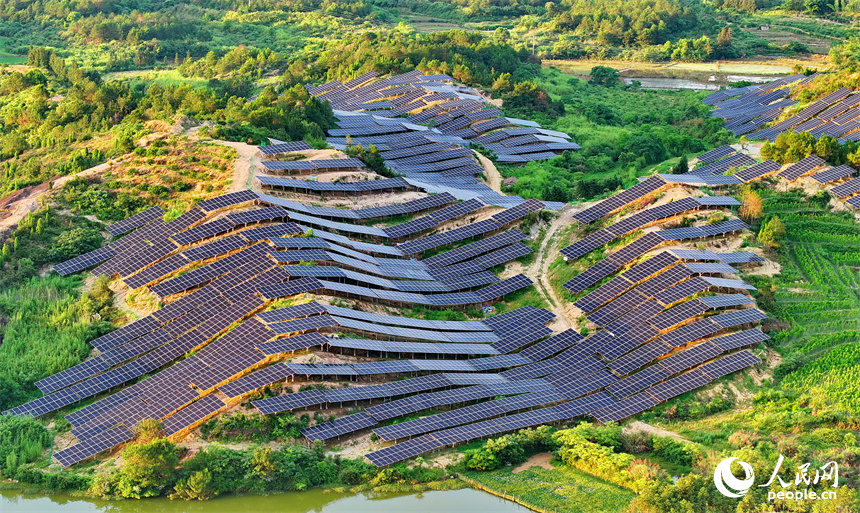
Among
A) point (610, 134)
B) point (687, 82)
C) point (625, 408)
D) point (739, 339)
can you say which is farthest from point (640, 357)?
point (687, 82)

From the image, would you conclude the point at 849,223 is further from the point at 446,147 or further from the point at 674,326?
the point at 446,147

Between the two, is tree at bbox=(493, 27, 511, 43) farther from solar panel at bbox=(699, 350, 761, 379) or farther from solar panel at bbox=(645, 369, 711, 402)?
solar panel at bbox=(645, 369, 711, 402)

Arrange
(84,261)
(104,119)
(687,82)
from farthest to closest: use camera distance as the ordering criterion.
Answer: (687,82) < (104,119) < (84,261)

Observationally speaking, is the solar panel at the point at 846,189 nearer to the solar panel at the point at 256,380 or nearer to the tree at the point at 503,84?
the solar panel at the point at 256,380

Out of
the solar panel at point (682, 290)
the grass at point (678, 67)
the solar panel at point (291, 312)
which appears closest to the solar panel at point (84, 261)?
the solar panel at point (291, 312)

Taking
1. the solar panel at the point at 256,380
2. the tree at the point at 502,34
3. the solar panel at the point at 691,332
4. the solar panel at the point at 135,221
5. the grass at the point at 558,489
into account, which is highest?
the solar panel at the point at 135,221

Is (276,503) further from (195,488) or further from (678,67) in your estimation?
(678,67)

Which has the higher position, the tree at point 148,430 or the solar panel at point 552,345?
the tree at point 148,430
